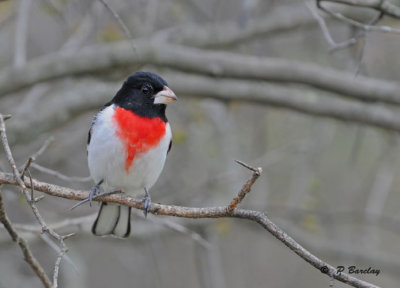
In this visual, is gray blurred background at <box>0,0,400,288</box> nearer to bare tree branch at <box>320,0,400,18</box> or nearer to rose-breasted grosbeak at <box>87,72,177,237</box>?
rose-breasted grosbeak at <box>87,72,177,237</box>

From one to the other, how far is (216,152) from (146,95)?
3.16 metres

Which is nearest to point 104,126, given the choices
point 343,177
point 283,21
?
point 283,21

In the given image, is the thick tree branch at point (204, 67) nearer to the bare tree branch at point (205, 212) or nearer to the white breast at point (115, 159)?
the white breast at point (115, 159)

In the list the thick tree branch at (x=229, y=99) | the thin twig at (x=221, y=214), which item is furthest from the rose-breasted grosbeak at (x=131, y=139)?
the thick tree branch at (x=229, y=99)

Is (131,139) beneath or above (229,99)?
above

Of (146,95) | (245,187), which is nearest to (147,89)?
(146,95)

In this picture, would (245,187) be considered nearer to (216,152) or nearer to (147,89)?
(147,89)

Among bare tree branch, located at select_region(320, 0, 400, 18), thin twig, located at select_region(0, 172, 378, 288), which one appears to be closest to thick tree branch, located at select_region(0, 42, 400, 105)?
bare tree branch, located at select_region(320, 0, 400, 18)

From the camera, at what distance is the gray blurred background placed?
19.8 feet

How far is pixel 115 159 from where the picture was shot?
4012mm

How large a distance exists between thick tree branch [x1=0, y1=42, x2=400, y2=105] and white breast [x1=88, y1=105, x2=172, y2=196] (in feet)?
5.60

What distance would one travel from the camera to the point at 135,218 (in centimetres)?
698

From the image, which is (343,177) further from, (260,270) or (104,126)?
(104,126)

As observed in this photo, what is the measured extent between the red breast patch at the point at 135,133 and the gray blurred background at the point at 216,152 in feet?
5.22
